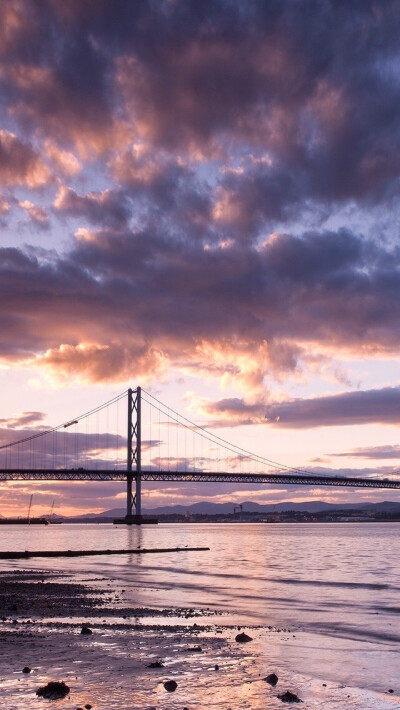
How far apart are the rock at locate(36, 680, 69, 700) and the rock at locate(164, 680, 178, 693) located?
5.54 feet

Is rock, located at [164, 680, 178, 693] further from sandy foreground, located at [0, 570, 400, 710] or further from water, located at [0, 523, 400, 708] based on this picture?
water, located at [0, 523, 400, 708]

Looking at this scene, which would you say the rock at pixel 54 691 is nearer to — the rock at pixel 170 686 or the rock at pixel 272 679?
the rock at pixel 170 686

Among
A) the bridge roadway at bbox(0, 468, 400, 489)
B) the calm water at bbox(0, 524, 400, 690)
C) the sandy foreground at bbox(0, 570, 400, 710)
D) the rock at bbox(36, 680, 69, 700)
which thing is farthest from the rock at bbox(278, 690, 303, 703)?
the bridge roadway at bbox(0, 468, 400, 489)

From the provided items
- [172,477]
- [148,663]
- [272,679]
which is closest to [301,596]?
[148,663]

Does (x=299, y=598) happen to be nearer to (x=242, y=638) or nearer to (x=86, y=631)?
(x=242, y=638)

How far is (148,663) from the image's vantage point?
14477 millimetres

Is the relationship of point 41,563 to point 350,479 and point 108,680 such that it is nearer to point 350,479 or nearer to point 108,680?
point 108,680

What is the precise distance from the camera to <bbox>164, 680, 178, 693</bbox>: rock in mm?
12266

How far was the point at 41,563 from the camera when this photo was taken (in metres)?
51.9

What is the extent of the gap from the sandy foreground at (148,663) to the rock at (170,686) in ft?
0.27

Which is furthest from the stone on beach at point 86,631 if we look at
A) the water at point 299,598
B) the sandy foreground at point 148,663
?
the water at point 299,598

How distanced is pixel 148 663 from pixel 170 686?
7.43 ft

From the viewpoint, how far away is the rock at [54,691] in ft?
37.4

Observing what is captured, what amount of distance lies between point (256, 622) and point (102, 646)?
7.65m
